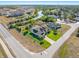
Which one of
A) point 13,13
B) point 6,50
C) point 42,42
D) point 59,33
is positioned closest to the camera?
point 6,50

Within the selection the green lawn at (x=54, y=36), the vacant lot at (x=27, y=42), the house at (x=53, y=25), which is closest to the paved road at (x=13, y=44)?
the vacant lot at (x=27, y=42)

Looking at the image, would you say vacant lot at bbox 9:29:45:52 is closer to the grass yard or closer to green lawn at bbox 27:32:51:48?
green lawn at bbox 27:32:51:48

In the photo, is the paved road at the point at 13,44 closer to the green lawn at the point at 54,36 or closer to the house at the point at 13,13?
the house at the point at 13,13

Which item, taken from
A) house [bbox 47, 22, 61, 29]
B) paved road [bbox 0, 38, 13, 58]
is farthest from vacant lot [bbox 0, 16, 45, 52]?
house [bbox 47, 22, 61, 29]

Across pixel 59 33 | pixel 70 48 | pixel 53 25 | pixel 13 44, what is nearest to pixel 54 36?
pixel 59 33

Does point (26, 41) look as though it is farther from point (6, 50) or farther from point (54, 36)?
point (54, 36)

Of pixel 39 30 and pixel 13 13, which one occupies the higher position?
pixel 13 13

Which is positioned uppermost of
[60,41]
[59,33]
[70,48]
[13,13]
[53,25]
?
[13,13]
